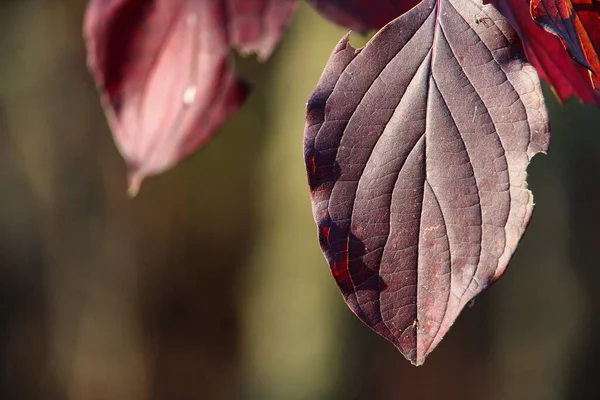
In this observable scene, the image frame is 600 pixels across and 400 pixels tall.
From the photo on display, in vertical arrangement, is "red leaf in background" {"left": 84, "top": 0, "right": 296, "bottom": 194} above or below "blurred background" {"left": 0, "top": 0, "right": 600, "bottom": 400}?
above

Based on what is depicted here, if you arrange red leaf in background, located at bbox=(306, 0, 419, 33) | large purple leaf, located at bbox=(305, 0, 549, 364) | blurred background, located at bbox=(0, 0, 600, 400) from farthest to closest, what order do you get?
1. blurred background, located at bbox=(0, 0, 600, 400)
2. red leaf in background, located at bbox=(306, 0, 419, 33)
3. large purple leaf, located at bbox=(305, 0, 549, 364)

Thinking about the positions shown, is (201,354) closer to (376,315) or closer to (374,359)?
(374,359)

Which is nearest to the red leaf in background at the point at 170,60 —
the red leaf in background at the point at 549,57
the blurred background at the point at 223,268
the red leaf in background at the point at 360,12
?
the red leaf in background at the point at 360,12

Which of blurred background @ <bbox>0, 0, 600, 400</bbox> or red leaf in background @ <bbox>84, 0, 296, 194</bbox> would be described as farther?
blurred background @ <bbox>0, 0, 600, 400</bbox>

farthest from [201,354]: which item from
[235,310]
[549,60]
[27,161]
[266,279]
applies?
[549,60]

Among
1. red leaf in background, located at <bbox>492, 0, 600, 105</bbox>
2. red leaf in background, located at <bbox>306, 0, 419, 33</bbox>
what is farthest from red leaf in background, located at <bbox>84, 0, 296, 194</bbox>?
red leaf in background, located at <bbox>492, 0, 600, 105</bbox>

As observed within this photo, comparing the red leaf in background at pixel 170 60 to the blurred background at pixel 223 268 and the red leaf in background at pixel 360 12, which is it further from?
the blurred background at pixel 223 268

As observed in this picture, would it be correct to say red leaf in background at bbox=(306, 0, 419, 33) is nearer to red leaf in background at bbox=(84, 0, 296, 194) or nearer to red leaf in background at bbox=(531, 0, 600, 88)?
red leaf in background at bbox=(84, 0, 296, 194)
